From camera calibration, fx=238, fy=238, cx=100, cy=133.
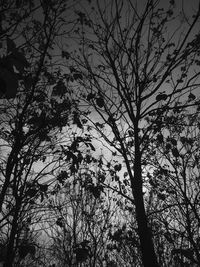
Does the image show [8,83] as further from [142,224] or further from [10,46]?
[142,224]

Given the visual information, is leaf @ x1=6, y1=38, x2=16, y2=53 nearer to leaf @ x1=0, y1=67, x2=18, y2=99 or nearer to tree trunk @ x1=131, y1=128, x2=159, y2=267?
leaf @ x1=0, y1=67, x2=18, y2=99

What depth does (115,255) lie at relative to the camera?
20.1 m

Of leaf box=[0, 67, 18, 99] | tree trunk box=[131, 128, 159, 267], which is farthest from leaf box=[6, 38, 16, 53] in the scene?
tree trunk box=[131, 128, 159, 267]

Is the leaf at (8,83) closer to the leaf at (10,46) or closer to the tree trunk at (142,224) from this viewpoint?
the leaf at (10,46)

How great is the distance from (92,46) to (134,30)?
4.06 ft

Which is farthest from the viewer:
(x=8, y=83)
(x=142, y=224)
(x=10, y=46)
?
(x=142, y=224)

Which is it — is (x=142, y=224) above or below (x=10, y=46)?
below

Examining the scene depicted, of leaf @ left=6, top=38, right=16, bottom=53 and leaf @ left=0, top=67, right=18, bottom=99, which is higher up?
leaf @ left=6, top=38, right=16, bottom=53

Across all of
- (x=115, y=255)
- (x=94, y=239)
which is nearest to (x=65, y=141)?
(x=94, y=239)

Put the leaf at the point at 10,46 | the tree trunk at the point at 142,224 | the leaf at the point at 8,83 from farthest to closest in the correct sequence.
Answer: the tree trunk at the point at 142,224
the leaf at the point at 10,46
the leaf at the point at 8,83

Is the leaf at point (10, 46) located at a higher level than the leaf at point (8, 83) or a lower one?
higher

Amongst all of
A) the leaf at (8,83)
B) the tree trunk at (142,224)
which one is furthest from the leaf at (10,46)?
the tree trunk at (142,224)

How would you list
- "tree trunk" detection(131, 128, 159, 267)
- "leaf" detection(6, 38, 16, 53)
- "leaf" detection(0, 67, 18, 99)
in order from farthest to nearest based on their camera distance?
"tree trunk" detection(131, 128, 159, 267) < "leaf" detection(6, 38, 16, 53) < "leaf" detection(0, 67, 18, 99)

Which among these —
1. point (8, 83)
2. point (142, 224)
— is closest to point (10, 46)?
point (8, 83)
